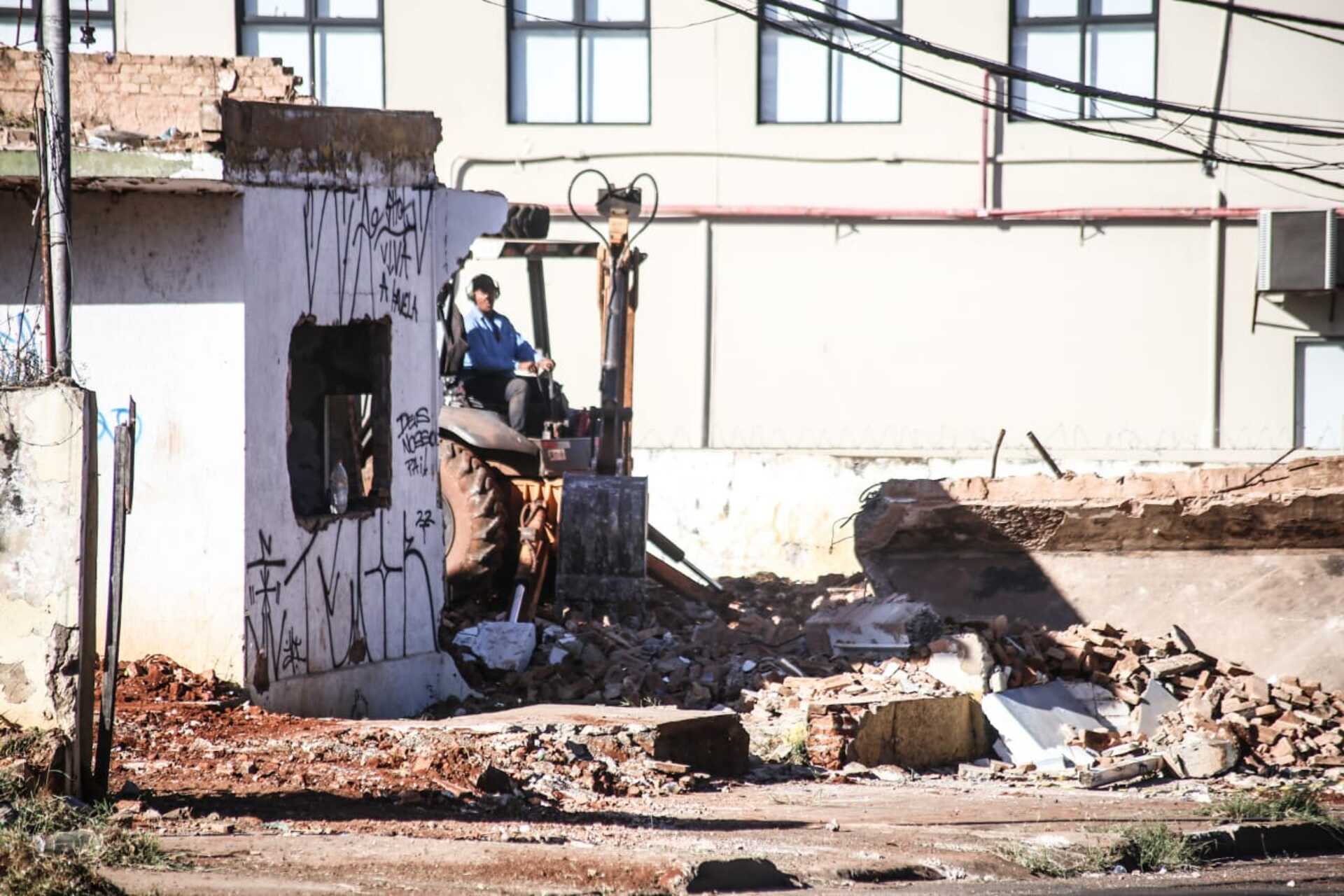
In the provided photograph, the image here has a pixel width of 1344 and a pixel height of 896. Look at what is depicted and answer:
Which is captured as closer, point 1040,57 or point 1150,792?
point 1150,792

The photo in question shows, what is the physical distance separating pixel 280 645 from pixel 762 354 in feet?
31.9

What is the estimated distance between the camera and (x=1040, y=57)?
18.4m

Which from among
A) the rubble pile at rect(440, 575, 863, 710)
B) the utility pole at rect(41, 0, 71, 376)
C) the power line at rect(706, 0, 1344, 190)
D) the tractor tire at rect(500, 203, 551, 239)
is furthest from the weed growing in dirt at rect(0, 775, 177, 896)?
the tractor tire at rect(500, 203, 551, 239)

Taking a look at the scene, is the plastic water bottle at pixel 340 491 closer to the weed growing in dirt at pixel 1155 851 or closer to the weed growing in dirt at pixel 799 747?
the weed growing in dirt at pixel 799 747

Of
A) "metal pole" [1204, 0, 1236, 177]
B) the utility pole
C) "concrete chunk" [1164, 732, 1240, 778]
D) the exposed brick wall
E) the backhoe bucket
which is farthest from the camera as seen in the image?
"metal pole" [1204, 0, 1236, 177]

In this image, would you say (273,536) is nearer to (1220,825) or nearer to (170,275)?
(170,275)

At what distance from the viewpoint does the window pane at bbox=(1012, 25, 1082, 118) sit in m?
18.4

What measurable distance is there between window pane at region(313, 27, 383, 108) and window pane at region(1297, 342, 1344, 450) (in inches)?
407

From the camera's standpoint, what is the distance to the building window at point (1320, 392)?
18.2 meters

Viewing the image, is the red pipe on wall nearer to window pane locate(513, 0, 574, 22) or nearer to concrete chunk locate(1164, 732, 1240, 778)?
window pane locate(513, 0, 574, 22)

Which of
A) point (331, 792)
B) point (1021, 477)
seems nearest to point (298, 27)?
point (1021, 477)

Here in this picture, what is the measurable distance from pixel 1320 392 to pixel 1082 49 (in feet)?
14.5

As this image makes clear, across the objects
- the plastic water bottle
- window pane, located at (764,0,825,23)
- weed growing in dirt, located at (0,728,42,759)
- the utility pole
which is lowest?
weed growing in dirt, located at (0,728,42,759)

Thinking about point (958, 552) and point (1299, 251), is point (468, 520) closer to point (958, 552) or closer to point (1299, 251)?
point (958, 552)
